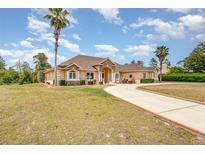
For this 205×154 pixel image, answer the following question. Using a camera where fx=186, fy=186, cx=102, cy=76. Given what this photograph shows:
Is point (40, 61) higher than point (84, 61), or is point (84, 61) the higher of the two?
point (40, 61)

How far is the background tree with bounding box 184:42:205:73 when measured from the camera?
47.7m

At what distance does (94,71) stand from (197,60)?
1235 inches

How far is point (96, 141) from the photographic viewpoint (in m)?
4.62

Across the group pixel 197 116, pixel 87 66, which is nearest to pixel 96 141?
pixel 197 116

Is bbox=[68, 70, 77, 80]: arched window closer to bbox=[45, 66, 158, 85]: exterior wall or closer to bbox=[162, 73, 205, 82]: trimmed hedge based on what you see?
bbox=[45, 66, 158, 85]: exterior wall

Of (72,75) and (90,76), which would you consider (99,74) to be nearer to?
(90,76)

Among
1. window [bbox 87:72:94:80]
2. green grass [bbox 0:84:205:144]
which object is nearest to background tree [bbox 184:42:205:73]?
window [bbox 87:72:94:80]

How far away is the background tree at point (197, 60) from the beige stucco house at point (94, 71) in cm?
1433

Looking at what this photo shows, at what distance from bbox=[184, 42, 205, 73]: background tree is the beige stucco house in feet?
47.0

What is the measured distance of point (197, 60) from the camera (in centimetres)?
4828

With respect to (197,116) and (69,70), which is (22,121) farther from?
(69,70)

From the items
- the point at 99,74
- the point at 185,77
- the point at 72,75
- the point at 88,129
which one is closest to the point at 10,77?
the point at 72,75

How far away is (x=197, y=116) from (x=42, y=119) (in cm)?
582

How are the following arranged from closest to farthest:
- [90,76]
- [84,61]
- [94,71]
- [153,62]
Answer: [90,76] < [94,71] < [84,61] < [153,62]
